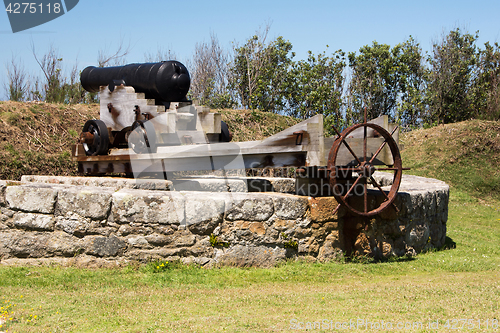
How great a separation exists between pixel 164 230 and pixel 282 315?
1.74 meters

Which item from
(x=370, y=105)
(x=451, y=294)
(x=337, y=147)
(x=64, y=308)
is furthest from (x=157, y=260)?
(x=370, y=105)

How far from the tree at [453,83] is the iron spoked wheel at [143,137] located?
1954 cm

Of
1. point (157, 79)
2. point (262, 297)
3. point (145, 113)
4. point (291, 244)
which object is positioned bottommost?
point (262, 297)

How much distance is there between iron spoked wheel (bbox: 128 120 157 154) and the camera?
655 centimetres

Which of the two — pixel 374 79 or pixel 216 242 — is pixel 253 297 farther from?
pixel 374 79

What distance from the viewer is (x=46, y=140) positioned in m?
10.2

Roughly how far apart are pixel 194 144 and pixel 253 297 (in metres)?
3.09

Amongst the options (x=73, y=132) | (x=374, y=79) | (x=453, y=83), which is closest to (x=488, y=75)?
(x=453, y=83)

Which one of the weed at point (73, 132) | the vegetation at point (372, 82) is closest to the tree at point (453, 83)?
the vegetation at point (372, 82)

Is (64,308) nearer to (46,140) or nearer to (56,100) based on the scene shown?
(46,140)

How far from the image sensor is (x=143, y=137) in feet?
21.6

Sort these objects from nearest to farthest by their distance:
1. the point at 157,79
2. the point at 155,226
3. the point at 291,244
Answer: the point at 155,226, the point at 291,244, the point at 157,79

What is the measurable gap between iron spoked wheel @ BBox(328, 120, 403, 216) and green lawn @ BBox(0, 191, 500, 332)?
0.72 metres

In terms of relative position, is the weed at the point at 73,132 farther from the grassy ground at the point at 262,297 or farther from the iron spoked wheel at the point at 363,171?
the iron spoked wheel at the point at 363,171
